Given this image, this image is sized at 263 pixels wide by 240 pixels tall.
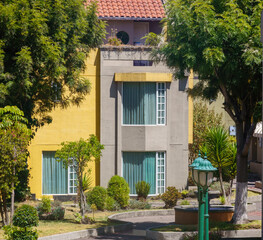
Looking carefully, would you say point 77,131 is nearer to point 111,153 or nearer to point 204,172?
point 111,153

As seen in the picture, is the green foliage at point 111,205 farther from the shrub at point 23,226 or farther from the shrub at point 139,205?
the shrub at point 23,226

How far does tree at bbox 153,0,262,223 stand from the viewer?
728 inches

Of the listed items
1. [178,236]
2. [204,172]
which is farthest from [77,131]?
[204,172]

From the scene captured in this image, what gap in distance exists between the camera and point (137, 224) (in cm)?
2369

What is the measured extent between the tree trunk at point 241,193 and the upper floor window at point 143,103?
9.14m

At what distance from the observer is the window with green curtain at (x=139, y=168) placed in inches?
1160

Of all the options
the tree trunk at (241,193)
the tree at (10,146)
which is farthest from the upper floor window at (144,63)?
the tree at (10,146)

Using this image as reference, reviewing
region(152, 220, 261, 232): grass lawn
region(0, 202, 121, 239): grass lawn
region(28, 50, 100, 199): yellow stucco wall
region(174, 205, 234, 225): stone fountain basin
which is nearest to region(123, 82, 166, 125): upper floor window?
region(28, 50, 100, 199): yellow stucco wall

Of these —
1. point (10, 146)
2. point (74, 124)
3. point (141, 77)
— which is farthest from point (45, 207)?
point (141, 77)

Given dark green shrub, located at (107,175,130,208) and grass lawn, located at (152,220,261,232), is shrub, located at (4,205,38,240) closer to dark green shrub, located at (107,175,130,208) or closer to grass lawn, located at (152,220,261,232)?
grass lawn, located at (152,220,261,232)

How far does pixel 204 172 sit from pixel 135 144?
14511mm

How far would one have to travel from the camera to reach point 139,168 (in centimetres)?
2947

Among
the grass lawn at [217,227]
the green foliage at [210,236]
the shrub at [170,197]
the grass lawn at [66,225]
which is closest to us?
the green foliage at [210,236]

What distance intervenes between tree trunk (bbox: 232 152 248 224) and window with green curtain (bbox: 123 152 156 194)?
30.3ft
